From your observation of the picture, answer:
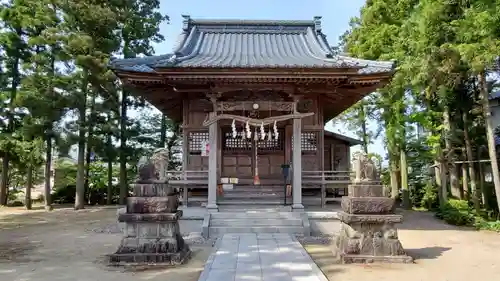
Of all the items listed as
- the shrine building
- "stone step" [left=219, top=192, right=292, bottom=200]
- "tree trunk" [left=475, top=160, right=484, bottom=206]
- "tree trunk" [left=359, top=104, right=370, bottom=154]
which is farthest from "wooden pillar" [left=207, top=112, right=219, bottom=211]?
"tree trunk" [left=359, top=104, right=370, bottom=154]

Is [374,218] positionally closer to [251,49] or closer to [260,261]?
[260,261]

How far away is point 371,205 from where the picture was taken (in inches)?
278

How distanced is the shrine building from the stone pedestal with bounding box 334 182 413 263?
407cm

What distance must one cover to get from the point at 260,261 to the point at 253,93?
6.58m

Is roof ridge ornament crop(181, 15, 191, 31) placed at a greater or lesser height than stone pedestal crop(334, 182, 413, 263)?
greater

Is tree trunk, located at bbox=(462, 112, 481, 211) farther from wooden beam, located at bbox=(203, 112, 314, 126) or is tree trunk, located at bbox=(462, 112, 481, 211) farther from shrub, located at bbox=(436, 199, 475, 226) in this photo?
wooden beam, located at bbox=(203, 112, 314, 126)

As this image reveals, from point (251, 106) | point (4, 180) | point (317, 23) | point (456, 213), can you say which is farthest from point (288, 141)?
point (4, 180)

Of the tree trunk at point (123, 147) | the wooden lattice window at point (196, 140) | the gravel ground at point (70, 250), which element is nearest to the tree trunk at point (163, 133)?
the tree trunk at point (123, 147)

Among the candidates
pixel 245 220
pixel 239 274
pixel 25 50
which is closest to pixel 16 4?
pixel 25 50

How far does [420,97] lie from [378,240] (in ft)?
36.4

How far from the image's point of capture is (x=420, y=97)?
637 inches

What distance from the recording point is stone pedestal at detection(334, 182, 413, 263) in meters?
6.84

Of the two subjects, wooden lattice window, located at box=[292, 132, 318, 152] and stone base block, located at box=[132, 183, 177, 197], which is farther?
wooden lattice window, located at box=[292, 132, 318, 152]

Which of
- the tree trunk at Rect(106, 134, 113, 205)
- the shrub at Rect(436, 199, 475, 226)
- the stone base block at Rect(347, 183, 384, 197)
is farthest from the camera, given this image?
the tree trunk at Rect(106, 134, 113, 205)
